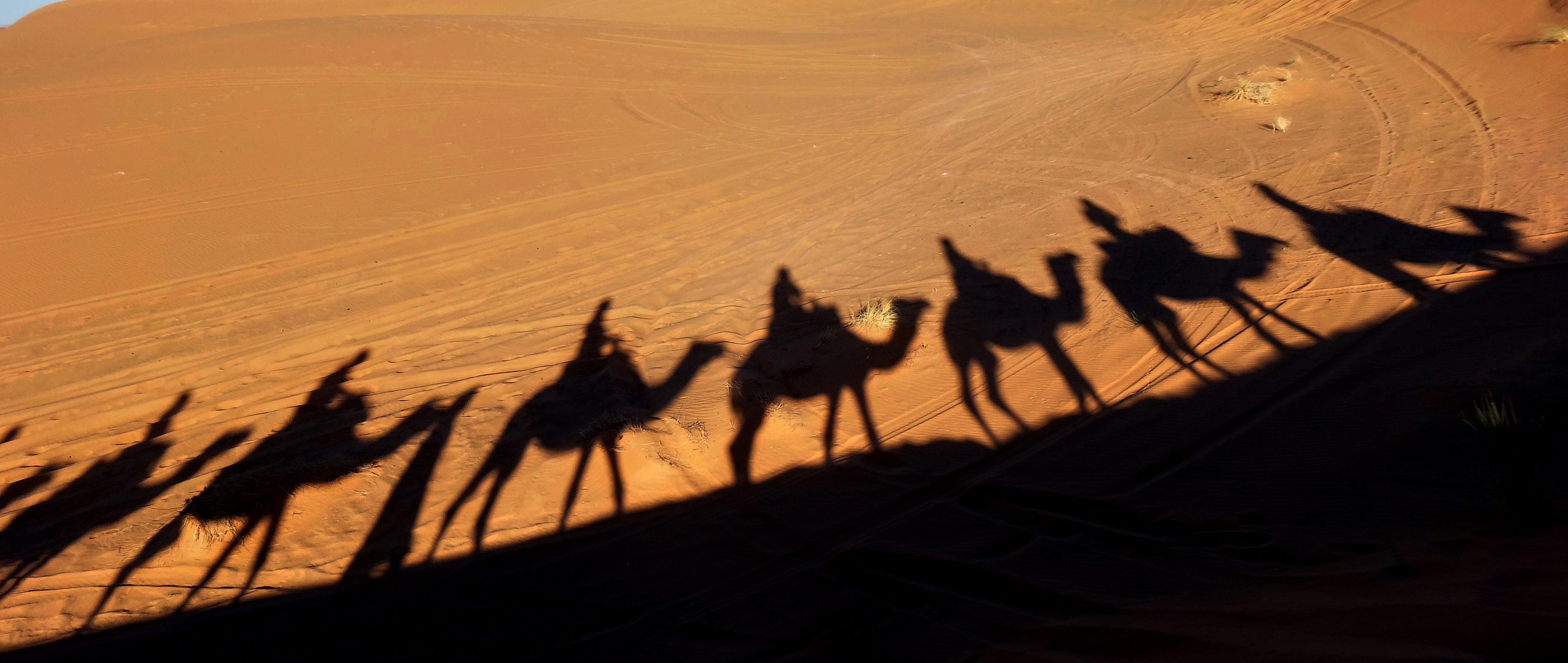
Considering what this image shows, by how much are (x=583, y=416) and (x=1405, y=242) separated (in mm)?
7434

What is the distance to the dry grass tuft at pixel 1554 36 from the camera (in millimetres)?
9719

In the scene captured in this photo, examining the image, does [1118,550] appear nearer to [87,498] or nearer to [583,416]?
[583,416]

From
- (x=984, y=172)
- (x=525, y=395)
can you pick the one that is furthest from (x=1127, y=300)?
(x=525, y=395)

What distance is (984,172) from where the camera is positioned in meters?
10.2

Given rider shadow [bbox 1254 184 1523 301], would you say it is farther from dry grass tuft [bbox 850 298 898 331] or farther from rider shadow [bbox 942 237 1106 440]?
dry grass tuft [bbox 850 298 898 331]

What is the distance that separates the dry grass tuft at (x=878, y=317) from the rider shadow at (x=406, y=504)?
3.62m

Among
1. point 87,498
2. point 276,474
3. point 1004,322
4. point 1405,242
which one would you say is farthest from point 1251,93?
point 87,498

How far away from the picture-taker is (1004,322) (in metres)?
6.76

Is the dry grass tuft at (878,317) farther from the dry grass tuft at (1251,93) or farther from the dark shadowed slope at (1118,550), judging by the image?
the dry grass tuft at (1251,93)

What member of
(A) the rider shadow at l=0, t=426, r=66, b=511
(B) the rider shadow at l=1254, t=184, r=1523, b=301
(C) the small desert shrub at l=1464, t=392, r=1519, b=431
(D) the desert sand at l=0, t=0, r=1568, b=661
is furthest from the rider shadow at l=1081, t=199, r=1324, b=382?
(A) the rider shadow at l=0, t=426, r=66, b=511

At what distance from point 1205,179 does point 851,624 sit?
7412 millimetres

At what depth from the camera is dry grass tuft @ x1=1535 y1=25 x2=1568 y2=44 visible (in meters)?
9.72

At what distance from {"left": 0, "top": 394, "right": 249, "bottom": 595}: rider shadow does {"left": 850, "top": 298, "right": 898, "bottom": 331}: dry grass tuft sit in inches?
218

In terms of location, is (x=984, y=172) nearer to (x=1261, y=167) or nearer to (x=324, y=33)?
(x=1261, y=167)
